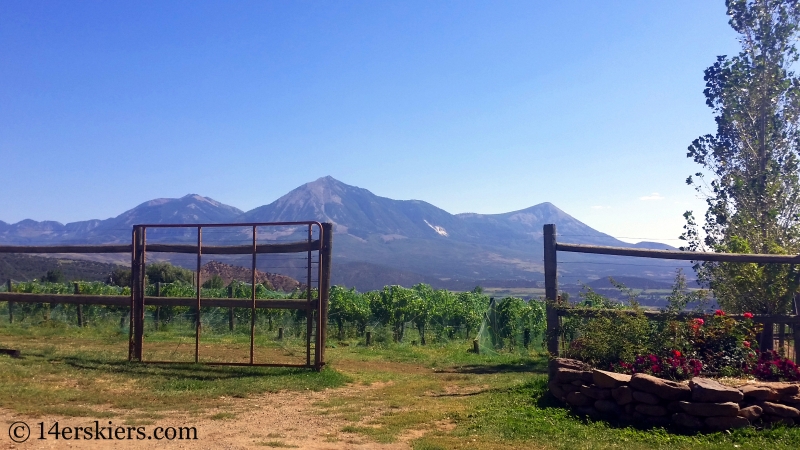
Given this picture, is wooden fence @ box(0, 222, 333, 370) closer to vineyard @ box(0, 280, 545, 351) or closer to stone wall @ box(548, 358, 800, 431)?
stone wall @ box(548, 358, 800, 431)

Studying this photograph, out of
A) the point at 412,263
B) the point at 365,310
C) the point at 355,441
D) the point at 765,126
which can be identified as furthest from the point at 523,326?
the point at 412,263

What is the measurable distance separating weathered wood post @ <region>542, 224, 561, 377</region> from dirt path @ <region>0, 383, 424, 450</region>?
3243 millimetres

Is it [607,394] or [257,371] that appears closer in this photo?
[607,394]

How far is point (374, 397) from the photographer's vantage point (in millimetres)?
8898

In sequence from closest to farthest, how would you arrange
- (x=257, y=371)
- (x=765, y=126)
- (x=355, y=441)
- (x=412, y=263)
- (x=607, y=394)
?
(x=355, y=441) < (x=607, y=394) < (x=257, y=371) < (x=765, y=126) < (x=412, y=263)

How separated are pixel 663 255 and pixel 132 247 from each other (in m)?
9.04

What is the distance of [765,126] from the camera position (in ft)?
45.9

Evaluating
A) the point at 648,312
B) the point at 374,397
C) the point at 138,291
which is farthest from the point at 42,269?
the point at 648,312

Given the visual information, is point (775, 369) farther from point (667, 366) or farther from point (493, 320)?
point (493, 320)

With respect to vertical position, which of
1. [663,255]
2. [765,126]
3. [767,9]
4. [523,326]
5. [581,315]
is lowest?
[523,326]

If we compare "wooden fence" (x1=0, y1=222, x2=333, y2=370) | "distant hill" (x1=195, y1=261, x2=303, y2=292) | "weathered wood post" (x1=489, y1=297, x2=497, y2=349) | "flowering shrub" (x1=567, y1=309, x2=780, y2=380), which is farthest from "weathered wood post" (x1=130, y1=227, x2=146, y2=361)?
"distant hill" (x1=195, y1=261, x2=303, y2=292)

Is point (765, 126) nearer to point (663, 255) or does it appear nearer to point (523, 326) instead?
Result: point (663, 255)

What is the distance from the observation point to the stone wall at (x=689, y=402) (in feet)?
21.2

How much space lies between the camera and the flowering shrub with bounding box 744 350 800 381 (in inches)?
289
